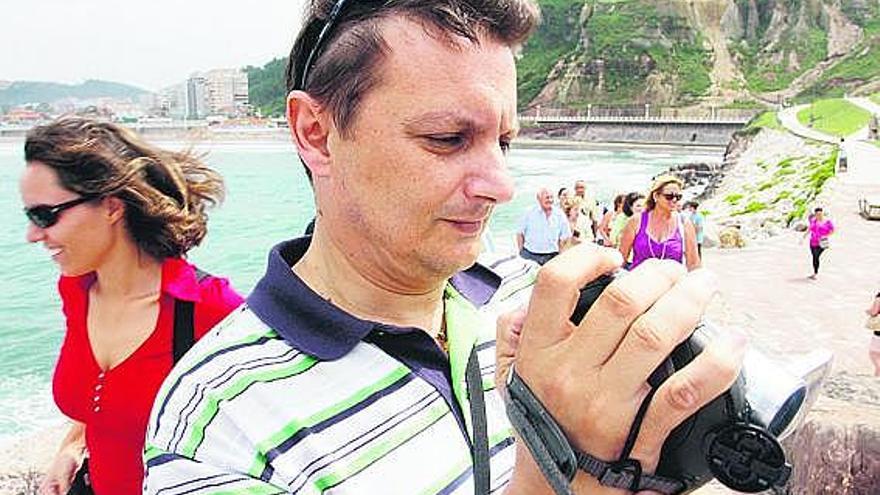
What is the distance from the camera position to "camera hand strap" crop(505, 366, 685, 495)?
0.92 metres

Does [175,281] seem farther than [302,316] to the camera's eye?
Yes

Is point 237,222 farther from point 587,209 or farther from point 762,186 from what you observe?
point 587,209

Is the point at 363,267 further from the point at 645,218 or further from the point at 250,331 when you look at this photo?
the point at 645,218

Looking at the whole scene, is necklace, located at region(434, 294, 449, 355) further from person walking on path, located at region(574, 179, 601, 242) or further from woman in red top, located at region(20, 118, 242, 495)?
person walking on path, located at region(574, 179, 601, 242)

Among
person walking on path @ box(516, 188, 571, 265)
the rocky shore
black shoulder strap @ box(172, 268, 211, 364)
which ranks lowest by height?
the rocky shore

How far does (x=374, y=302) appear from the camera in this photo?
1.53 meters

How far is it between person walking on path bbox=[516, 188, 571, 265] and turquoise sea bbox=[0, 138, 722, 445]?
0.42m

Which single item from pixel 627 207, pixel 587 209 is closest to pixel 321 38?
pixel 627 207

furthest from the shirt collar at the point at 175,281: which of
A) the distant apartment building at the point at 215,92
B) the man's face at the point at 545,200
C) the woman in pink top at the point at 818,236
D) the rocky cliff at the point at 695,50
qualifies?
the distant apartment building at the point at 215,92

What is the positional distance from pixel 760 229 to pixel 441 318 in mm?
20595

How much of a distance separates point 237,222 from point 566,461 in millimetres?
51129

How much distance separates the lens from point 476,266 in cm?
184

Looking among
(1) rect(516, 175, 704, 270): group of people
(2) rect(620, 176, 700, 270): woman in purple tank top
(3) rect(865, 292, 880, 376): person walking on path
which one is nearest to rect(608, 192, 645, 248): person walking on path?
(1) rect(516, 175, 704, 270): group of people

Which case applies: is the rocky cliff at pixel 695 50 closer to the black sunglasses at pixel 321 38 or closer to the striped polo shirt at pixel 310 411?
the black sunglasses at pixel 321 38
